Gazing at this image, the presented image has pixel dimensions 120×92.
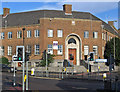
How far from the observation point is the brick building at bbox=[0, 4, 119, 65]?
173 feet

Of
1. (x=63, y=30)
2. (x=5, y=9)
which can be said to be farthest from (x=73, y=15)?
(x=5, y=9)

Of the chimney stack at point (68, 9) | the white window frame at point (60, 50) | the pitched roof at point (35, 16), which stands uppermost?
the chimney stack at point (68, 9)

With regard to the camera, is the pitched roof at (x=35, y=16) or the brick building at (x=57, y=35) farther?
the pitched roof at (x=35, y=16)

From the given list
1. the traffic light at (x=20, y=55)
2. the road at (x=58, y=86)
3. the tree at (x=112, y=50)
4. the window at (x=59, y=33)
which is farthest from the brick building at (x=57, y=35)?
the traffic light at (x=20, y=55)

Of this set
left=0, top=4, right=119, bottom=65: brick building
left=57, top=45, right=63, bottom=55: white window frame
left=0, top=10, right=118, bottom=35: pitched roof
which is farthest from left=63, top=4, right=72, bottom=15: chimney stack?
left=57, top=45, right=63, bottom=55: white window frame

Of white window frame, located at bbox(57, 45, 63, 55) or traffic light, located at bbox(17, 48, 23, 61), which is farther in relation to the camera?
white window frame, located at bbox(57, 45, 63, 55)

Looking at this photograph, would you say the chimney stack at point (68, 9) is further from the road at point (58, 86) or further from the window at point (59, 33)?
the road at point (58, 86)

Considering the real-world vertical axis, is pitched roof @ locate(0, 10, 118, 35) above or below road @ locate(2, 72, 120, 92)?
above

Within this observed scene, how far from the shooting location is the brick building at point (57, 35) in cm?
5269

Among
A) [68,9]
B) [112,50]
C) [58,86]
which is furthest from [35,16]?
[58,86]

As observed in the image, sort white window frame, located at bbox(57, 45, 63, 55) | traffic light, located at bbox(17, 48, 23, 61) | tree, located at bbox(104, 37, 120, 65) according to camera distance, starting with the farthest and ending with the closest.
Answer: tree, located at bbox(104, 37, 120, 65), white window frame, located at bbox(57, 45, 63, 55), traffic light, located at bbox(17, 48, 23, 61)

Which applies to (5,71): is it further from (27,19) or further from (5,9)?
(5,9)

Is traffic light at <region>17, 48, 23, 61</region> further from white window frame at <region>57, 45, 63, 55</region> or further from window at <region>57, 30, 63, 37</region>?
window at <region>57, 30, 63, 37</region>

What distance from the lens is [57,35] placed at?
175 feet
